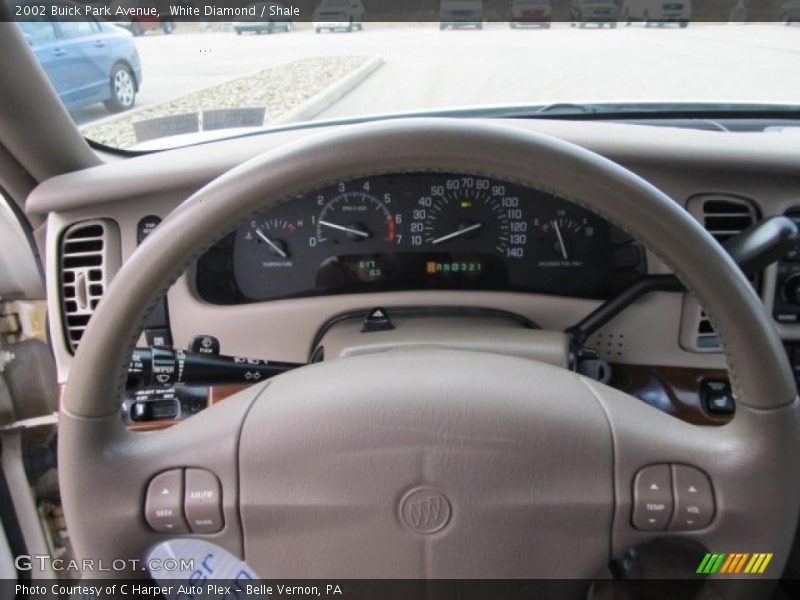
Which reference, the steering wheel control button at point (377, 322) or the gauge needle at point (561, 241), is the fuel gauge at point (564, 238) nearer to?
the gauge needle at point (561, 241)

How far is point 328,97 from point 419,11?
565 millimetres

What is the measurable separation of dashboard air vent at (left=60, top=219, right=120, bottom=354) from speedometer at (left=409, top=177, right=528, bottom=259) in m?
0.81

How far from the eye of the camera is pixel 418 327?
190cm

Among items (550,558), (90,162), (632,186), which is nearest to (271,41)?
(90,162)

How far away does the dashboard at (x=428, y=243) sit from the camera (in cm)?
197

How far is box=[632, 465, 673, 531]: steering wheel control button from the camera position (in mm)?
1103

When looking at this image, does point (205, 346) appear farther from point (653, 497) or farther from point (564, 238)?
point (653, 497)

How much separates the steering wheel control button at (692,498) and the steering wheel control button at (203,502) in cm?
69

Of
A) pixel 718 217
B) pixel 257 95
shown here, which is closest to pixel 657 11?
pixel 718 217

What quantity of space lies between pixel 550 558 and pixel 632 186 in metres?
0.59

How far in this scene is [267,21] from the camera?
1.90m

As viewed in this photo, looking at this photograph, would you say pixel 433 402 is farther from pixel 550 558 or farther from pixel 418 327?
pixel 418 327

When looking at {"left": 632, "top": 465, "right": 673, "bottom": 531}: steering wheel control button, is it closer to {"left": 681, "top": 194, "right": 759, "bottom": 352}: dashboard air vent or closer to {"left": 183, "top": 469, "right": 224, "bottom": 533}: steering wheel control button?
{"left": 183, "top": 469, "right": 224, "bottom": 533}: steering wheel control button

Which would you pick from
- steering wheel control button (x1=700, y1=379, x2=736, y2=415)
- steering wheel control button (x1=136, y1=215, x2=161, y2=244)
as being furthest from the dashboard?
steering wheel control button (x1=700, y1=379, x2=736, y2=415)
